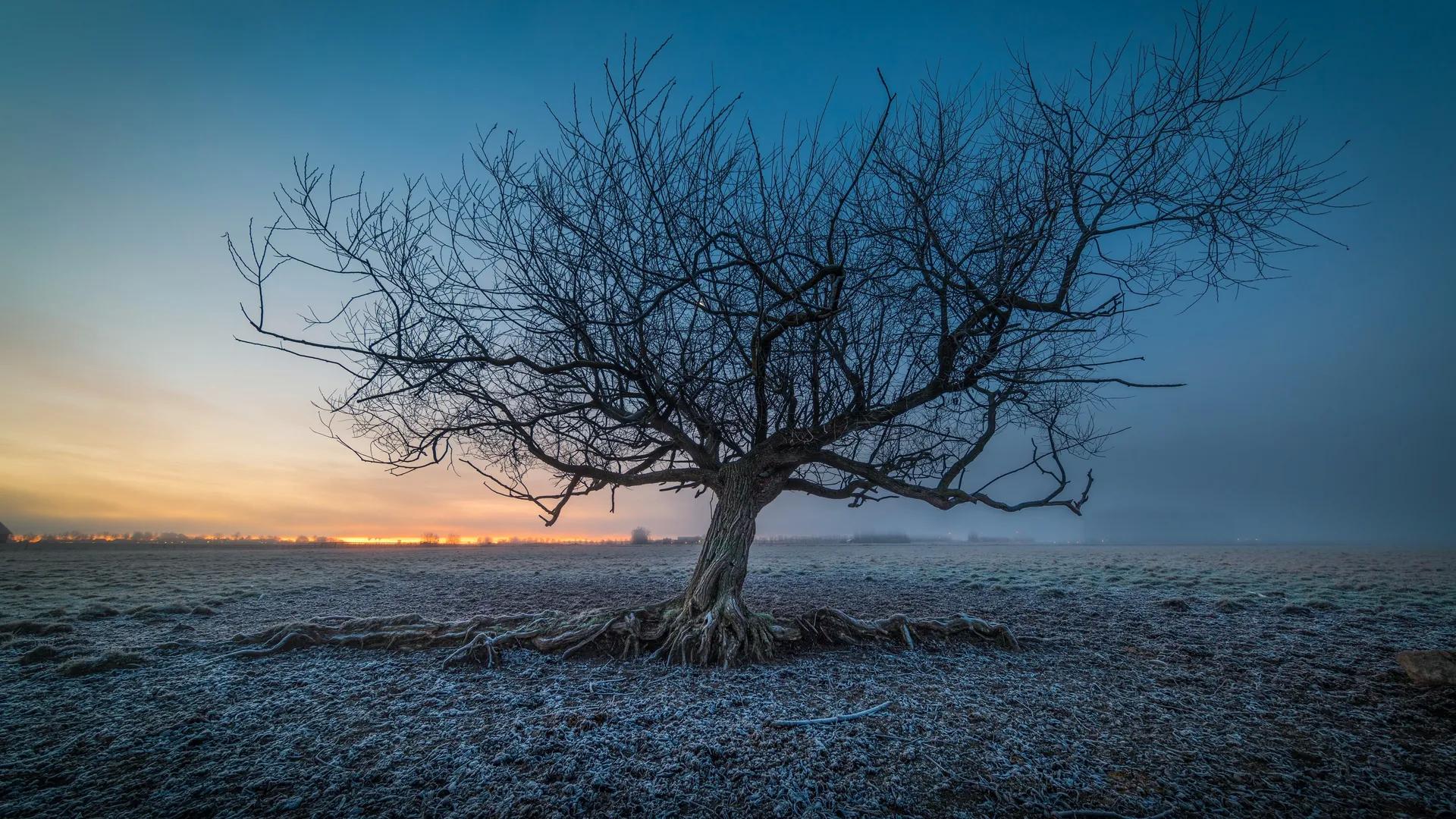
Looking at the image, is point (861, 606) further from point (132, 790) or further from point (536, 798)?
point (132, 790)

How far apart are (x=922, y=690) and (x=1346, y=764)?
9.32 ft

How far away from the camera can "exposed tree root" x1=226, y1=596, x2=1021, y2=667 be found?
6.35m

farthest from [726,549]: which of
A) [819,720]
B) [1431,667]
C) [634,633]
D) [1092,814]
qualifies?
[1431,667]

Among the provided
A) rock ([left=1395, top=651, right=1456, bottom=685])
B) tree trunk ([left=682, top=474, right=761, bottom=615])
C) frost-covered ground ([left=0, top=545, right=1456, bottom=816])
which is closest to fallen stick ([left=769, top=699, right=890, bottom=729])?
frost-covered ground ([left=0, top=545, right=1456, bottom=816])

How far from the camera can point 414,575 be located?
57.0 ft

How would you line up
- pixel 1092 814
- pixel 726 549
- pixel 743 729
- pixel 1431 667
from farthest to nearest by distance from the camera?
pixel 726 549 < pixel 1431 667 < pixel 743 729 < pixel 1092 814

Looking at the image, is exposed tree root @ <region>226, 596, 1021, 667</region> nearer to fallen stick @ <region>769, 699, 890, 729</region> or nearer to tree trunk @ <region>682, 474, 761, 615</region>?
tree trunk @ <region>682, 474, 761, 615</region>

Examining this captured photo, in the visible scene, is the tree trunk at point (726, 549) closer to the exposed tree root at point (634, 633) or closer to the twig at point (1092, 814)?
the exposed tree root at point (634, 633)

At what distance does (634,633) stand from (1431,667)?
26.4 feet

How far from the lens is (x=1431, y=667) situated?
5125 mm

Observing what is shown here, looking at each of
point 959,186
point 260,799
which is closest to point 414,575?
point 260,799

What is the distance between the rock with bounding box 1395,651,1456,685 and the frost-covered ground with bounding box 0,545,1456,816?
15 centimetres

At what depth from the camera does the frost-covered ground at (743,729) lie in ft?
10.8

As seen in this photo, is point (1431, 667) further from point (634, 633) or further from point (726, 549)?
point (634, 633)
